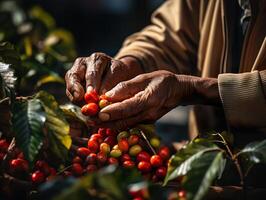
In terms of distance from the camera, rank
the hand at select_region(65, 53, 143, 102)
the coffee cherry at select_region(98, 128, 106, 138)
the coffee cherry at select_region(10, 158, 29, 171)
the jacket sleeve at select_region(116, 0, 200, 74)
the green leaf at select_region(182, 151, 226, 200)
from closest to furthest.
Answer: the green leaf at select_region(182, 151, 226, 200) → the coffee cherry at select_region(10, 158, 29, 171) → the coffee cherry at select_region(98, 128, 106, 138) → the hand at select_region(65, 53, 143, 102) → the jacket sleeve at select_region(116, 0, 200, 74)

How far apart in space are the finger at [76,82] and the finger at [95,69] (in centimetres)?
3

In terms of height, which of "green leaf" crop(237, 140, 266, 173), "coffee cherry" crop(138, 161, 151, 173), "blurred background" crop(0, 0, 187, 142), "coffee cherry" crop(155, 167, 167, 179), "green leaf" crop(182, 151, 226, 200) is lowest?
"blurred background" crop(0, 0, 187, 142)

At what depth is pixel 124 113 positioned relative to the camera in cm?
195

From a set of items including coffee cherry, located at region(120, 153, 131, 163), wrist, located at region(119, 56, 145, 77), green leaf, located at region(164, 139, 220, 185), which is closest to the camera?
green leaf, located at region(164, 139, 220, 185)

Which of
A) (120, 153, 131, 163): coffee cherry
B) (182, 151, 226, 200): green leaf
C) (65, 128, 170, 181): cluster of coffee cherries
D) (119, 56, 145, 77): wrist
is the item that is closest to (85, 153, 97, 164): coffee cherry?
(65, 128, 170, 181): cluster of coffee cherries

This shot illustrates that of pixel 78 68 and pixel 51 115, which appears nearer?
pixel 51 115

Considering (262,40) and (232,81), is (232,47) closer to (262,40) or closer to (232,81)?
(262,40)

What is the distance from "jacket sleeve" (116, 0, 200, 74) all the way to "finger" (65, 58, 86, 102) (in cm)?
58

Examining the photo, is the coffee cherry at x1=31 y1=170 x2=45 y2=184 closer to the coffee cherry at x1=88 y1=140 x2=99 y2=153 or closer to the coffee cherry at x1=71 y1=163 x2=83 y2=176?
the coffee cherry at x1=71 y1=163 x2=83 y2=176

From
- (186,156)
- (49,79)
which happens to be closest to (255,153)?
(186,156)

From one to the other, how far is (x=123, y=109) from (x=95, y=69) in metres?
0.36

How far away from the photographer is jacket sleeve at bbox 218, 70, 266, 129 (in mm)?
2156

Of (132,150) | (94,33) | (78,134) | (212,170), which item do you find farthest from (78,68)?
(94,33)

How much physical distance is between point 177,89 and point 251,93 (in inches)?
11.8
